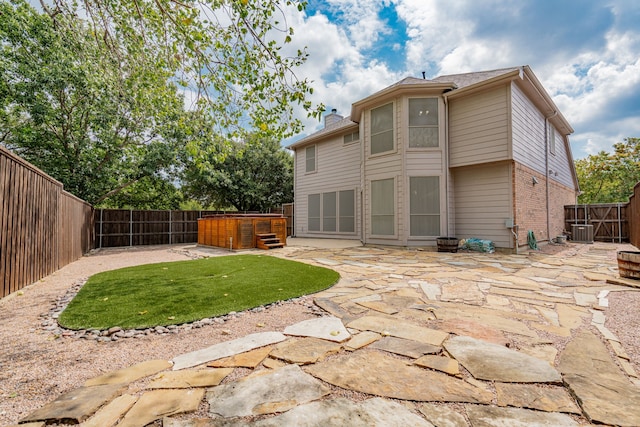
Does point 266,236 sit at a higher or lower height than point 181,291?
higher

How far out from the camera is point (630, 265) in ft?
13.4

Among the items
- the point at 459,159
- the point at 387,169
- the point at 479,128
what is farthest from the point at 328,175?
the point at 479,128

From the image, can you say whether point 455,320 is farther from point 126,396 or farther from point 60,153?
point 60,153

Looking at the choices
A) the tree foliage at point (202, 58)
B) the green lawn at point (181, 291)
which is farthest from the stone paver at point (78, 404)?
the tree foliage at point (202, 58)

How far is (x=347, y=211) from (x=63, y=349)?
10.3 meters

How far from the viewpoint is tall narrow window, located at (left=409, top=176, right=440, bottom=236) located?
27.6ft

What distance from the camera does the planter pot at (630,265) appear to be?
4.03m

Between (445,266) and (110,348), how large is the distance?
5.53 meters

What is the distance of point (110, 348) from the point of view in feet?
7.14

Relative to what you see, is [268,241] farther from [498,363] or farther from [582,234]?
[582,234]

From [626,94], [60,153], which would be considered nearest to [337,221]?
[60,153]

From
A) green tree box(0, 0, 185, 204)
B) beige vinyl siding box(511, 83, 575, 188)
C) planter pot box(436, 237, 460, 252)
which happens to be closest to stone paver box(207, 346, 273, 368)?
green tree box(0, 0, 185, 204)

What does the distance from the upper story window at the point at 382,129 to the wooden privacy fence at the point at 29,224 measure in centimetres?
839

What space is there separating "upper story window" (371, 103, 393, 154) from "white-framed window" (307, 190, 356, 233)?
2.71 m
